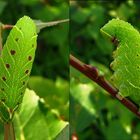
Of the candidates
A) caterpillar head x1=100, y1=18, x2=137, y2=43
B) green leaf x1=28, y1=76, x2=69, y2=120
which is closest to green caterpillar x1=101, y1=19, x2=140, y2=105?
caterpillar head x1=100, y1=18, x2=137, y2=43

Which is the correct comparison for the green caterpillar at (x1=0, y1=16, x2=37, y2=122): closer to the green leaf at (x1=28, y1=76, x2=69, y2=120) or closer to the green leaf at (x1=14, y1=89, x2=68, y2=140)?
the green leaf at (x1=14, y1=89, x2=68, y2=140)

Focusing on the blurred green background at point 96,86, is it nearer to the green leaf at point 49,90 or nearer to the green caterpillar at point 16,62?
the green leaf at point 49,90

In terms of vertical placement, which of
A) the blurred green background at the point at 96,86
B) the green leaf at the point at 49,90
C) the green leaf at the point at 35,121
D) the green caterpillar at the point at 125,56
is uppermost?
the green caterpillar at the point at 125,56

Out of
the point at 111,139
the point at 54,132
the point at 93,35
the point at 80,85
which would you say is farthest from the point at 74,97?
the point at 93,35

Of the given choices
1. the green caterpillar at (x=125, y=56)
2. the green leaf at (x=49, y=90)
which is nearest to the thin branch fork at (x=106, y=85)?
the green caterpillar at (x=125, y=56)

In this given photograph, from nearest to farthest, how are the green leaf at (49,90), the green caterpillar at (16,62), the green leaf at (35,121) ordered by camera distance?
the green caterpillar at (16,62) → the green leaf at (35,121) → the green leaf at (49,90)

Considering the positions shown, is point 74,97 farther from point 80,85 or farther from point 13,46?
point 13,46

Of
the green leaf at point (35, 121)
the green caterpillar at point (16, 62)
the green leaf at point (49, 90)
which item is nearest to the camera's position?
the green caterpillar at point (16, 62)
